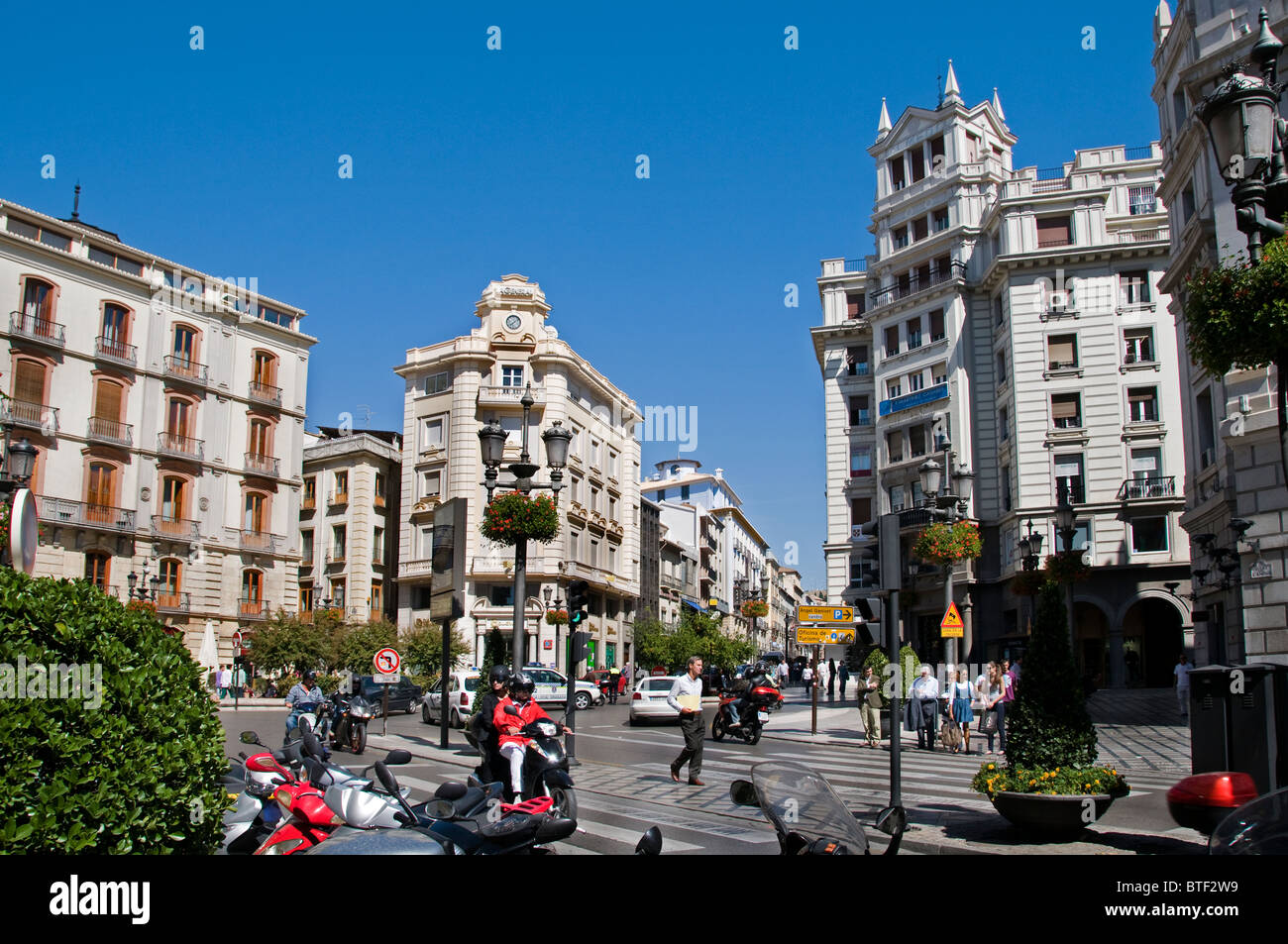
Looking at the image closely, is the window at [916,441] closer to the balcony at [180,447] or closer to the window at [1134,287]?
the window at [1134,287]

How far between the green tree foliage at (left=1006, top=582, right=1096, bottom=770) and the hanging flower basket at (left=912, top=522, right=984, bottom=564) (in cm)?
1312

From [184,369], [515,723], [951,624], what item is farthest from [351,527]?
[515,723]

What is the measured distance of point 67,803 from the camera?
3.53 m

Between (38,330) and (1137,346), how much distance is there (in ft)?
144

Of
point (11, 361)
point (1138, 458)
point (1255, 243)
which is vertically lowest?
point (1255, 243)

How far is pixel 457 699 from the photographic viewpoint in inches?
978

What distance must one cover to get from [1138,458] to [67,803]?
4309cm

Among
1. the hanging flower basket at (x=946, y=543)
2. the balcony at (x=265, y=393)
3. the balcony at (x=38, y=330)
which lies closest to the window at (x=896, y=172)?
the balcony at (x=265, y=393)

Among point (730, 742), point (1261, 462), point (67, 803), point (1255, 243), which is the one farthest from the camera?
point (730, 742)

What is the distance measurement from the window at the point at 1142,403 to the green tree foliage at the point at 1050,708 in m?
35.7

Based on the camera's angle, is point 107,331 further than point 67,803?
Yes

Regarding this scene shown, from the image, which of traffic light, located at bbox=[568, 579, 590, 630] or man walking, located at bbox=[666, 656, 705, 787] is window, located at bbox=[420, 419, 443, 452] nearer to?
traffic light, located at bbox=[568, 579, 590, 630]
